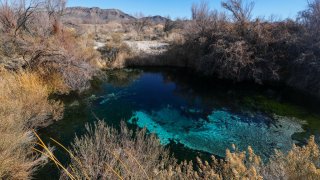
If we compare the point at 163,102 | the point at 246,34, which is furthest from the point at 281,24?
the point at 163,102

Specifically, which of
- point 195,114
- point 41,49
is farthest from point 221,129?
point 41,49

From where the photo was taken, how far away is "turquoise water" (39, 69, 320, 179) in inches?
353

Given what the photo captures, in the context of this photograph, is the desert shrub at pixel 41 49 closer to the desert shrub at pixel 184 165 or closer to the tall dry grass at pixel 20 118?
the tall dry grass at pixel 20 118

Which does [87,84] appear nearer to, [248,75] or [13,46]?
[13,46]

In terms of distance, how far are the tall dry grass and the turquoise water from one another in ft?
1.86

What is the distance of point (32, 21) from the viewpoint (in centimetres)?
1564

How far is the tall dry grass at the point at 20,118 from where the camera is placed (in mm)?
5566

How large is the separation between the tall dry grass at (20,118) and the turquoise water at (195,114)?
568 millimetres

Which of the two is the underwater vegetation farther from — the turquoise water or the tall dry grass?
the tall dry grass

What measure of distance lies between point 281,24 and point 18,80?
15300 millimetres

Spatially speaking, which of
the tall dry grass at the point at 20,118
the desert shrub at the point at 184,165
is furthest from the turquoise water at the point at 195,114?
the desert shrub at the point at 184,165

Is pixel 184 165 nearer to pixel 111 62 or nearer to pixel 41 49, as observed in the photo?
pixel 41 49

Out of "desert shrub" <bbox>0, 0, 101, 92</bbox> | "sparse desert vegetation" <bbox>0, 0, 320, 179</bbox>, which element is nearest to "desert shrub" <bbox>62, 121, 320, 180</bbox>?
"sparse desert vegetation" <bbox>0, 0, 320, 179</bbox>

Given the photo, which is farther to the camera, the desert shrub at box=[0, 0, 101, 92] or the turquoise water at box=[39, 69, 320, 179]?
the desert shrub at box=[0, 0, 101, 92]
